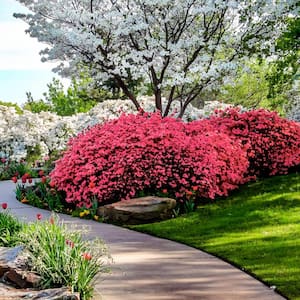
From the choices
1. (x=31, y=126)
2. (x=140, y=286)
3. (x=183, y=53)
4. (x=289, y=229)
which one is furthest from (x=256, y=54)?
(x=140, y=286)

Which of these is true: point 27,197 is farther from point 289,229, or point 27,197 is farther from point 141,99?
point 141,99

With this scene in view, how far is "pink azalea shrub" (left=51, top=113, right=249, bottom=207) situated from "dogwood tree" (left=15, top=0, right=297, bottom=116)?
4.30m

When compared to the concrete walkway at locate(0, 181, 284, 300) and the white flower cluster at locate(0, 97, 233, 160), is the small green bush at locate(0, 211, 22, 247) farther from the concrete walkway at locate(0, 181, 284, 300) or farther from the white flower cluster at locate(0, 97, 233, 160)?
the white flower cluster at locate(0, 97, 233, 160)

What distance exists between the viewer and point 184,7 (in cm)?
1633

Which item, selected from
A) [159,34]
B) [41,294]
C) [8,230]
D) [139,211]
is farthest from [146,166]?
[159,34]

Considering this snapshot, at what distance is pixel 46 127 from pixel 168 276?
1452 cm

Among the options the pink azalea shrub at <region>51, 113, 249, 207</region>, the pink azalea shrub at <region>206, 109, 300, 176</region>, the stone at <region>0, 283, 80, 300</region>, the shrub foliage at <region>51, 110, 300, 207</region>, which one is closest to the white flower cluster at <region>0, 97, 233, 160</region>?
the pink azalea shrub at <region>206, 109, 300, 176</region>

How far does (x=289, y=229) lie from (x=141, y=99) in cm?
1229

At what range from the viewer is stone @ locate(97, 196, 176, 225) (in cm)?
1002

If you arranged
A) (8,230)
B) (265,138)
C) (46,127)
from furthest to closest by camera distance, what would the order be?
1. (46,127)
2. (265,138)
3. (8,230)

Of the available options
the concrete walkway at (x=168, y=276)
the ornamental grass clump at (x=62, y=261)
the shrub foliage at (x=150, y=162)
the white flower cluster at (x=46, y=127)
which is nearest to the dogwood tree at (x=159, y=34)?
the white flower cluster at (x=46, y=127)

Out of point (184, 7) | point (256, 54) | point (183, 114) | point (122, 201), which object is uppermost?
point (184, 7)

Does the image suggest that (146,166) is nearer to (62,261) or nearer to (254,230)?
(254,230)

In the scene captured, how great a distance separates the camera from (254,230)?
353 inches
